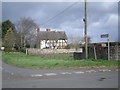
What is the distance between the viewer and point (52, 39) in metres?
77.7

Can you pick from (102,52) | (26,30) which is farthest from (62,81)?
(26,30)

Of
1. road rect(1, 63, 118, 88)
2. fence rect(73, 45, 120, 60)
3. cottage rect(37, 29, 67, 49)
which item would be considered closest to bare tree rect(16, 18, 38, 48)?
cottage rect(37, 29, 67, 49)

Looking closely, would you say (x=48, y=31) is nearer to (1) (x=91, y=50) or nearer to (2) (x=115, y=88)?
(1) (x=91, y=50)

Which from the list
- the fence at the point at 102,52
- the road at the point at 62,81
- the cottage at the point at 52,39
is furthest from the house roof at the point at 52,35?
the road at the point at 62,81

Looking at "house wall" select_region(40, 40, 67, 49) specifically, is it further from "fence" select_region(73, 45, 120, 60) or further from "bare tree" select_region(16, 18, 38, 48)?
"fence" select_region(73, 45, 120, 60)

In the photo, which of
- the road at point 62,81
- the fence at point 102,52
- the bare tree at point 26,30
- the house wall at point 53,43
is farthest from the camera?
the house wall at point 53,43

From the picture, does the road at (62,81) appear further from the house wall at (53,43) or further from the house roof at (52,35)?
the house wall at (53,43)

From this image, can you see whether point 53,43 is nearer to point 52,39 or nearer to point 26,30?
point 52,39

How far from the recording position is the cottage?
7806cm

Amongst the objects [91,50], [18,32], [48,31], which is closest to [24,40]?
[18,32]

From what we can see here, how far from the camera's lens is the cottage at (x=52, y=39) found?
256 ft

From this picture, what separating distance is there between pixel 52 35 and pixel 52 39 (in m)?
2.45

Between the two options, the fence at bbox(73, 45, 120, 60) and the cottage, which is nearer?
the fence at bbox(73, 45, 120, 60)

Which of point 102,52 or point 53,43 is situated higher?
point 53,43
